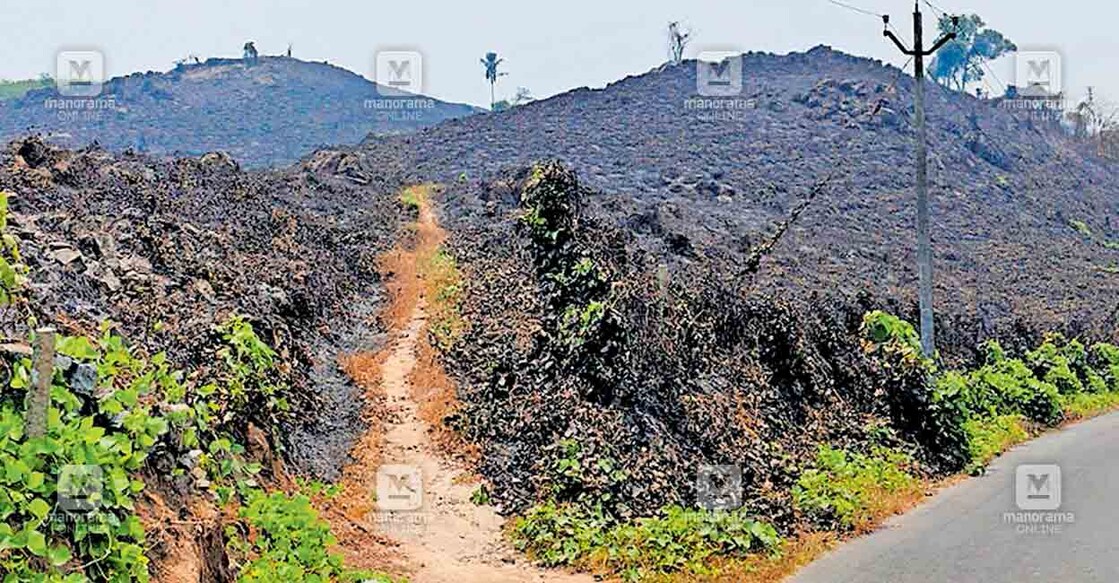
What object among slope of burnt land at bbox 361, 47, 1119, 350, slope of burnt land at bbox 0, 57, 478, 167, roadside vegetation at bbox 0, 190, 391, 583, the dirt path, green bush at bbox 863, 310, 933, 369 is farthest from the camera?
slope of burnt land at bbox 0, 57, 478, 167

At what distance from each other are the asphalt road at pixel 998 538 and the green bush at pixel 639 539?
681 mm

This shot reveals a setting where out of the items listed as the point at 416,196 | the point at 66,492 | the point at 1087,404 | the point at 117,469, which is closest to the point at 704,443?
the point at 117,469

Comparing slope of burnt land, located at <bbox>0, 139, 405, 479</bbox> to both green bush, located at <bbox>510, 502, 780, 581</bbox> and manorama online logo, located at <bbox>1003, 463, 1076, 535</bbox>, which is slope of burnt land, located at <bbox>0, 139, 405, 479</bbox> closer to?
green bush, located at <bbox>510, 502, 780, 581</bbox>

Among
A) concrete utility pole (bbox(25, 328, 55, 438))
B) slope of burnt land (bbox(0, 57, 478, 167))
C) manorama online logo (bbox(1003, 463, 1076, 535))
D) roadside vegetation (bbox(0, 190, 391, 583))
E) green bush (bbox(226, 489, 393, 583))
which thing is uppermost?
slope of burnt land (bbox(0, 57, 478, 167))

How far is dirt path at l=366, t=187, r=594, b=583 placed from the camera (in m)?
9.13

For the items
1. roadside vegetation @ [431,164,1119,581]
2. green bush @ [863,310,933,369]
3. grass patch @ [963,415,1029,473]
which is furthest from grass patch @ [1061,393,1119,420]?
green bush @ [863,310,933,369]

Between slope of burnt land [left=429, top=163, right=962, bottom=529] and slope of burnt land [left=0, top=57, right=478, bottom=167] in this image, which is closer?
slope of burnt land [left=429, top=163, right=962, bottom=529]

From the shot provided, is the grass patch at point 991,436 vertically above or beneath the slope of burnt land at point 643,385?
beneath

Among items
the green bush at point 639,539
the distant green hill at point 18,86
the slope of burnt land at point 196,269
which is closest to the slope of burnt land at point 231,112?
the distant green hill at point 18,86

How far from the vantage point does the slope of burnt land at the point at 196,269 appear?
1018 centimetres

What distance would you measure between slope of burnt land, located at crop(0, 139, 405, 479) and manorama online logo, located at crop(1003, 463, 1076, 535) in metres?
7.29

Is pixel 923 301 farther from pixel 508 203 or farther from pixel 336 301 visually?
pixel 508 203

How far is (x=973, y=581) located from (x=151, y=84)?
75725 millimetres

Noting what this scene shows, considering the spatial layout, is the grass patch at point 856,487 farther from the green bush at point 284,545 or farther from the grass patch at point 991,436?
the green bush at point 284,545
